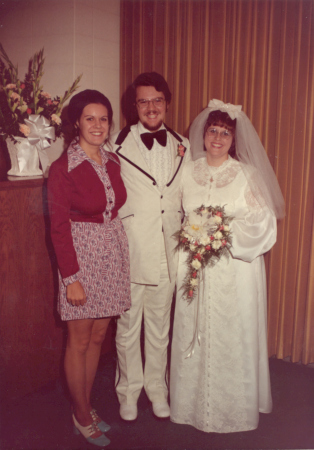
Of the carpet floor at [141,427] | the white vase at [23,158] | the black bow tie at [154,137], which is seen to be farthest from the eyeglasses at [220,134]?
the carpet floor at [141,427]

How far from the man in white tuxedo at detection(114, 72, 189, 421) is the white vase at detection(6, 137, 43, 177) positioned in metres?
0.64

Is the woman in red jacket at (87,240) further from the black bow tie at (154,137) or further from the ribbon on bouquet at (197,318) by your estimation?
the ribbon on bouquet at (197,318)

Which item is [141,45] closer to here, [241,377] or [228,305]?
[228,305]

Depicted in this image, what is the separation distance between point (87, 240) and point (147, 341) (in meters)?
0.84

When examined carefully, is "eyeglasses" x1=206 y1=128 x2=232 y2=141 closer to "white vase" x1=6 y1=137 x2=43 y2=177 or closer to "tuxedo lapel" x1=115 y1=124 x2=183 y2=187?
"tuxedo lapel" x1=115 y1=124 x2=183 y2=187

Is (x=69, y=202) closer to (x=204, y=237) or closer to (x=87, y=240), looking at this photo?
(x=87, y=240)

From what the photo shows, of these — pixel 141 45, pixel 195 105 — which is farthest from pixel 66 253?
pixel 141 45

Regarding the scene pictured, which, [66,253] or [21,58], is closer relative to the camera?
[66,253]

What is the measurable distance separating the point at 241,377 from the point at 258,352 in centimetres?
18

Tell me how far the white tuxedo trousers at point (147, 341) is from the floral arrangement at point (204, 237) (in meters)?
0.18

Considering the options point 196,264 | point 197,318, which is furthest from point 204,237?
point 197,318

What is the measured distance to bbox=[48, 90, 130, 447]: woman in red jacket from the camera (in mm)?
2004

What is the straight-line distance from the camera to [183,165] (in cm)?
246

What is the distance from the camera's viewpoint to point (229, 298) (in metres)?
2.27
